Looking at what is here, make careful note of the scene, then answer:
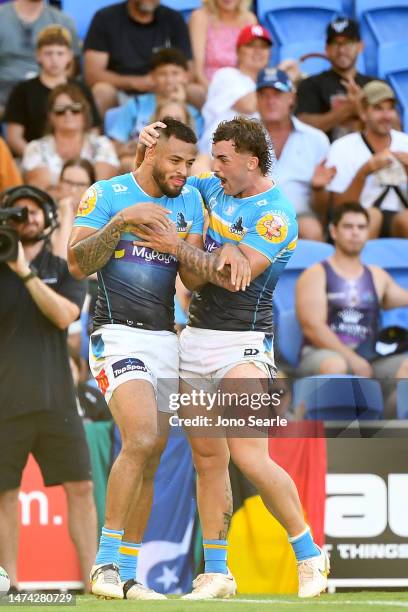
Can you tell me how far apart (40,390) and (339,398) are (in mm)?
1951

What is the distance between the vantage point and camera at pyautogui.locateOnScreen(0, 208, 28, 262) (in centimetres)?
786

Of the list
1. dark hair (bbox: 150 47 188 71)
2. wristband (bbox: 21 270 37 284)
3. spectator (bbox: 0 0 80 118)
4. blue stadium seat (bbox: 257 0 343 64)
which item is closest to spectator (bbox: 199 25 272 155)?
dark hair (bbox: 150 47 188 71)

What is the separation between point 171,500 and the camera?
8.56m

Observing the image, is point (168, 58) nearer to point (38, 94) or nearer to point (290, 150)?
point (38, 94)

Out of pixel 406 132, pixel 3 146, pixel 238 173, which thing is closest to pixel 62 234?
pixel 3 146

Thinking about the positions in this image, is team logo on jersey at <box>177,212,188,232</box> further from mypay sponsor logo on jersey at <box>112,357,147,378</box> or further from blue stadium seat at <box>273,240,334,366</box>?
blue stadium seat at <box>273,240,334,366</box>

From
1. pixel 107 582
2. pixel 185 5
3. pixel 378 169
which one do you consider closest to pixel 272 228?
pixel 107 582

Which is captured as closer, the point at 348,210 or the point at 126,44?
the point at 348,210

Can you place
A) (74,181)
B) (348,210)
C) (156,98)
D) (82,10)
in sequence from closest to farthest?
1. (348,210)
2. (74,181)
3. (156,98)
4. (82,10)

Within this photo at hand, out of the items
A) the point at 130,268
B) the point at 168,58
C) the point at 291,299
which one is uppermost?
the point at 168,58

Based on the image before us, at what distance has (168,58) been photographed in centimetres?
1136

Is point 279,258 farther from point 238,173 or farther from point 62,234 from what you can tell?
point 62,234

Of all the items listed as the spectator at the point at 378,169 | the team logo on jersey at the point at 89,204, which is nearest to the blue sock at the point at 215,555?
Answer: the team logo on jersey at the point at 89,204

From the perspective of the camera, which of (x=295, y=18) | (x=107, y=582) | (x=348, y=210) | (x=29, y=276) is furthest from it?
(x=295, y=18)
